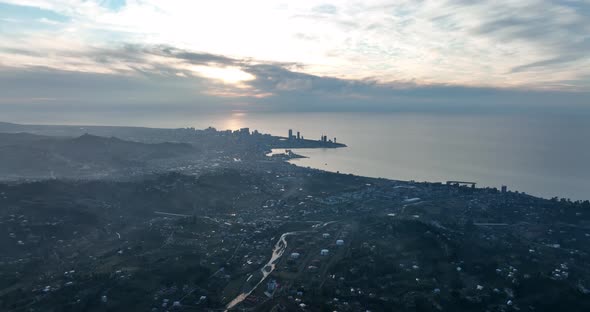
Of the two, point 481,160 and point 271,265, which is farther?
point 481,160

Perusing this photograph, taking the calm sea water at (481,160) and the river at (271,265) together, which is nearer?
the river at (271,265)

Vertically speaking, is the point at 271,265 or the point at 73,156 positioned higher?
the point at 73,156

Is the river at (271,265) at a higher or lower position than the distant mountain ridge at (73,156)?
lower

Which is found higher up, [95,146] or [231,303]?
[95,146]

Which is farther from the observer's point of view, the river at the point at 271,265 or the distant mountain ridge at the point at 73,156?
the distant mountain ridge at the point at 73,156

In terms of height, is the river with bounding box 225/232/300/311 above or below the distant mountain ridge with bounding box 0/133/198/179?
below

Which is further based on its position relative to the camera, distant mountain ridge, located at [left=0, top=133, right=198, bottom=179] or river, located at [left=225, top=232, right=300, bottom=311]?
distant mountain ridge, located at [left=0, top=133, right=198, bottom=179]

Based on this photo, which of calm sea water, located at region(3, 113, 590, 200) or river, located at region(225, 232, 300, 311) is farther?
calm sea water, located at region(3, 113, 590, 200)

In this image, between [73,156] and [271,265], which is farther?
[73,156]

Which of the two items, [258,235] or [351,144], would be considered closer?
[258,235]

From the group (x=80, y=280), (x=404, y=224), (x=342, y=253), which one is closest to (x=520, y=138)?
(x=404, y=224)

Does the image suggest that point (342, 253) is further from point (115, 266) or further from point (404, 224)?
point (115, 266)
